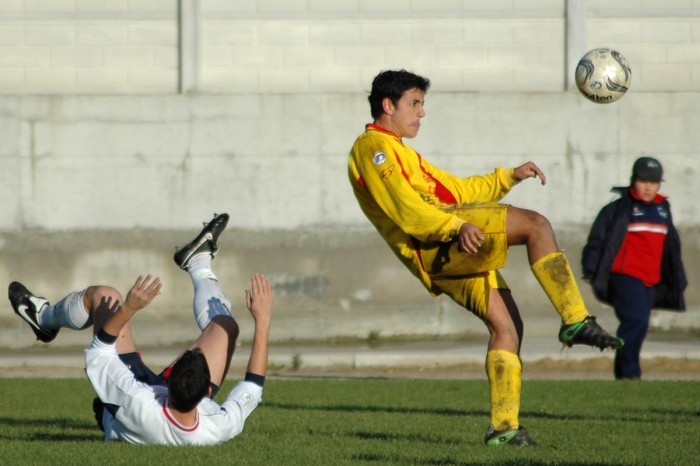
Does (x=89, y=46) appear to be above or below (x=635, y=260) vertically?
above

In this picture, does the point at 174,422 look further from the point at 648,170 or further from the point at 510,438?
the point at 648,170

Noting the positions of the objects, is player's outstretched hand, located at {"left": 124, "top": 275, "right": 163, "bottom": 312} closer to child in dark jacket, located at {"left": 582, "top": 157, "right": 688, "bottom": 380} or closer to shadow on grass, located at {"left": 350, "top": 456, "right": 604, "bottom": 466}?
shadow on grass, located at {"left": 350, "top": 456, "right": 604, "bottom": 466}

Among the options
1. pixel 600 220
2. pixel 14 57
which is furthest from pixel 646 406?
pixel 14 57

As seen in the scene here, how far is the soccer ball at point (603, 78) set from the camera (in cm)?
721

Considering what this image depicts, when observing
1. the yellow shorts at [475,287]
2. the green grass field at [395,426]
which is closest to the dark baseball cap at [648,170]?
the green grass field at [395,426]

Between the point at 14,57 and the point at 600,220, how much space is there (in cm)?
903

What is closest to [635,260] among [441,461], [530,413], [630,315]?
[630,315]

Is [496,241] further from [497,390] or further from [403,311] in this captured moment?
[403,311]

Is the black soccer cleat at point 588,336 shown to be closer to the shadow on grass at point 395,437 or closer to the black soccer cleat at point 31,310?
the shadow on grass at point 395,437

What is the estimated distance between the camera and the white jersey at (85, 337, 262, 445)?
5258 mm

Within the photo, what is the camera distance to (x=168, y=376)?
17.7 ft

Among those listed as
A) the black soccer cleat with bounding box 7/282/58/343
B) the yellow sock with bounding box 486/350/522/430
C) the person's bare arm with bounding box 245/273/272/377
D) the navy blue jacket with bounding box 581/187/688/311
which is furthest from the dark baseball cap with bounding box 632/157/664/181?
the black soccer cleat with bounding box 7/282/58/343

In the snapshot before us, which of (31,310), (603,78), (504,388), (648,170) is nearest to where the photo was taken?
(504,388)

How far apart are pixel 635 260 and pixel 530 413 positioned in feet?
8.77
